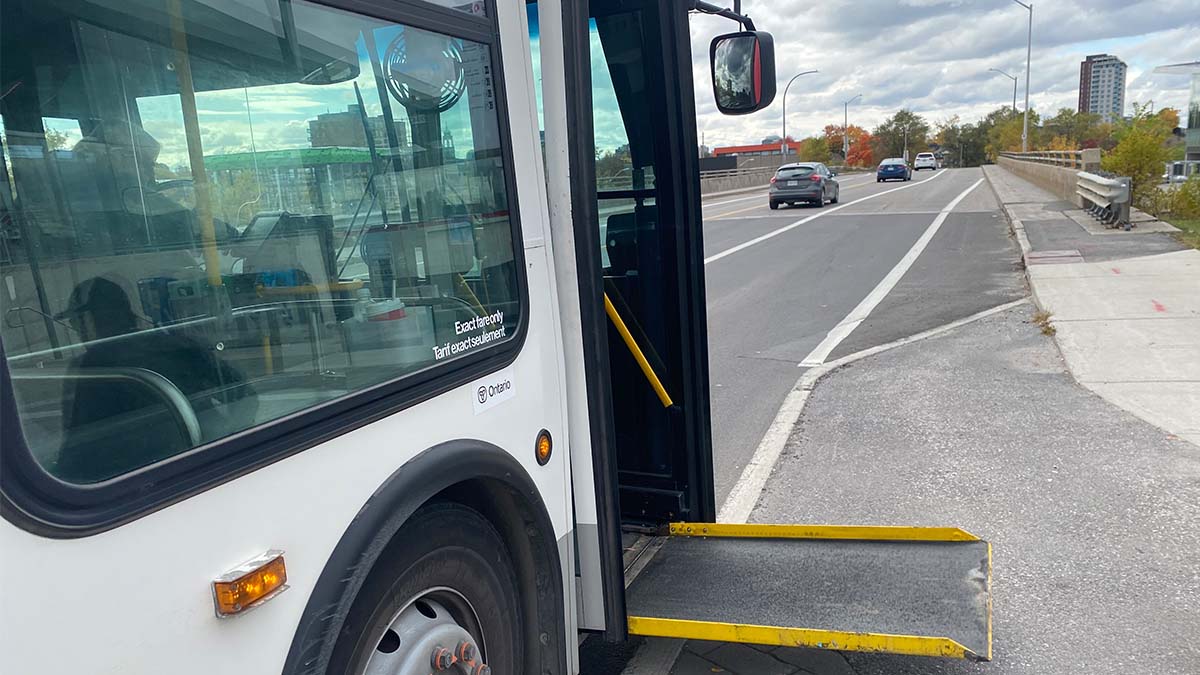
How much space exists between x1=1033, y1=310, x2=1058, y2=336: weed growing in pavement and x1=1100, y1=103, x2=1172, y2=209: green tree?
10463mm

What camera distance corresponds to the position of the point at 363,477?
1995 millimetres

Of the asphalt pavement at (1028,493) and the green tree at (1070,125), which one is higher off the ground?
the green tree at (1070,125)

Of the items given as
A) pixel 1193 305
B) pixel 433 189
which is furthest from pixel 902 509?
pixel 1193 305

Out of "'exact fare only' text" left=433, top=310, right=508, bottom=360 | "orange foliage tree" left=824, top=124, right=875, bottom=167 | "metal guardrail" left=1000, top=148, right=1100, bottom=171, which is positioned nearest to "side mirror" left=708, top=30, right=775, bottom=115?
"'exact fare only' text" left=433, top=310, right=508, bottom=360

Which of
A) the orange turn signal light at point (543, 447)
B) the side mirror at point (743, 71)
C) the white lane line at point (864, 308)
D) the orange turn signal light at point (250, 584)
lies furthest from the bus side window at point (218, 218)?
the white lane line at point (864, 308)

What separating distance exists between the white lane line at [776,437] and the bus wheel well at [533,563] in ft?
7.24

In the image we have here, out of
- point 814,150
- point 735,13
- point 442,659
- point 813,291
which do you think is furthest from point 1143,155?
point 814,150

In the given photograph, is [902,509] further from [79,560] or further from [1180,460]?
[79,560]

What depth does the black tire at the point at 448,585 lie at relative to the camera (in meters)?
2.01

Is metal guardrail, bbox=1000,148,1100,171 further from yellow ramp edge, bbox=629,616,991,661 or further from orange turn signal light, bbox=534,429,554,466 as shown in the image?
orange turn signal light, bbox=534,429,554,466

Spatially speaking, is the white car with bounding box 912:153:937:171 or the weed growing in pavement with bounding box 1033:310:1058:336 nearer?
the weed growing in pavement with bounding box 1033:310:1058:336

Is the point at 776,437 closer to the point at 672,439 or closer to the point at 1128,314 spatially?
the point at 672,439

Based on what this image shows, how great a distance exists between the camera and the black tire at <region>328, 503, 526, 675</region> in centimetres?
201

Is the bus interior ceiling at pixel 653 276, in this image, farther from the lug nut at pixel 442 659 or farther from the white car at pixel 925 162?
the white car at pixel 925 162
